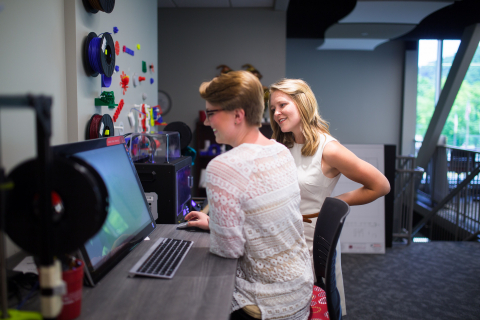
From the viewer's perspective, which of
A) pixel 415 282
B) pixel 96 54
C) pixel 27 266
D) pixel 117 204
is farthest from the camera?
pixel 415 282

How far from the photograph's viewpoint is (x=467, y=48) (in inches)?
181

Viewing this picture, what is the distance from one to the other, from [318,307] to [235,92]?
3.09 ft

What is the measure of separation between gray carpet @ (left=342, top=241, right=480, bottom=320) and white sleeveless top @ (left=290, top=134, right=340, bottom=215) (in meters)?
1.20

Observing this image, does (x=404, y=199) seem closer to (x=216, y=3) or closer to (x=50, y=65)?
(x=216, y=3)

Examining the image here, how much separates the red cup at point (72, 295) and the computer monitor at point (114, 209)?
0.44ft

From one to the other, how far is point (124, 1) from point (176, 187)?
4.19 ft

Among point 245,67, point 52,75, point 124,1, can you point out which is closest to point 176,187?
point 52,75

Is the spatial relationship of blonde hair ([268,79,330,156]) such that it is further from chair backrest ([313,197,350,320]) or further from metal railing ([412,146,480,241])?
metal railing ([412,146,480,241])

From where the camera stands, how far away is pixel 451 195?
4.68m

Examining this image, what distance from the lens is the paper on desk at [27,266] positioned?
3.36ft

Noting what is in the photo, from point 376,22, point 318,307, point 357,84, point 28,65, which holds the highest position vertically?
point 376,22

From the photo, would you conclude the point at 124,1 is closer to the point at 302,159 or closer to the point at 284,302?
the point at 302,159

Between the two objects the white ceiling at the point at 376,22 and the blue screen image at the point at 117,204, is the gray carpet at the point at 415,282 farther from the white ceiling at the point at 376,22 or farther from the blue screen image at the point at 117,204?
the white ceiling at the point at 376,22

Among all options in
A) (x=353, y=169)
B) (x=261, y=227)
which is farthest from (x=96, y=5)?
(x=353, y=169)
